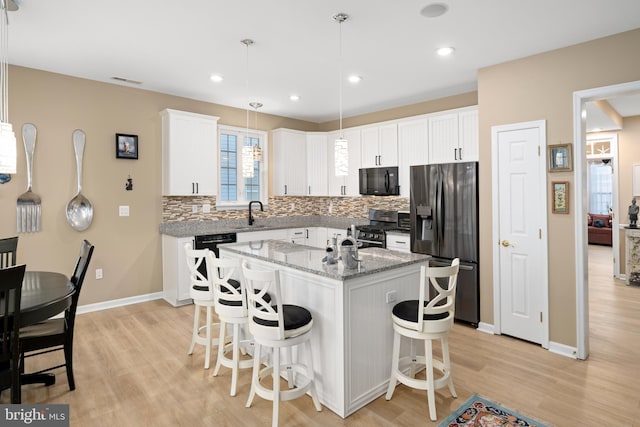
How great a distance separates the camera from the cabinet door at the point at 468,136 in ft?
14.2

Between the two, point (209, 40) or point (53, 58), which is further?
point (53, 58)

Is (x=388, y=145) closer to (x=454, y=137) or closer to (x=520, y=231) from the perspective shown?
(x=454, y=137)

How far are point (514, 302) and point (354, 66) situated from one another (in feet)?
9.50

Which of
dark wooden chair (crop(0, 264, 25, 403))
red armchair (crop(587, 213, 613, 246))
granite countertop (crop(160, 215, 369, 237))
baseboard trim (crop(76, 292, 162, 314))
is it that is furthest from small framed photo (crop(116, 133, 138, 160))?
red armchair (crop(587, 213, 613, 246))

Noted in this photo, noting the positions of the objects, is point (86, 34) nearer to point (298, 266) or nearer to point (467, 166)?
point (298, 266)

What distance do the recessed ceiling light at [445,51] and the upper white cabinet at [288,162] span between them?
3035 millimetres

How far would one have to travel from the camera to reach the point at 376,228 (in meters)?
5.02

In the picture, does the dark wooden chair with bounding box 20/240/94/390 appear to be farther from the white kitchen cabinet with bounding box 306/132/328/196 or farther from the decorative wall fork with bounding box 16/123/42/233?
the white kitchen cabinet with bounding box 306/132/328/196

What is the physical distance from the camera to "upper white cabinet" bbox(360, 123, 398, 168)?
5.24 meters

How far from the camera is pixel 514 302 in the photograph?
3.62m

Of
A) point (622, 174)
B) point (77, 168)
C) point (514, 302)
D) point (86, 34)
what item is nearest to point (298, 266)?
point (514, 302)

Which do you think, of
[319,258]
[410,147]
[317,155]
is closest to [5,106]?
[319,258]

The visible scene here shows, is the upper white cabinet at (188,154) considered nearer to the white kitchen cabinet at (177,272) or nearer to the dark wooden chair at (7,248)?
the white kitchen cabinet at (177,272)

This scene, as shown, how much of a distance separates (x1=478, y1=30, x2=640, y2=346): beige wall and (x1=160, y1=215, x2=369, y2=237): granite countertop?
2799 mm
